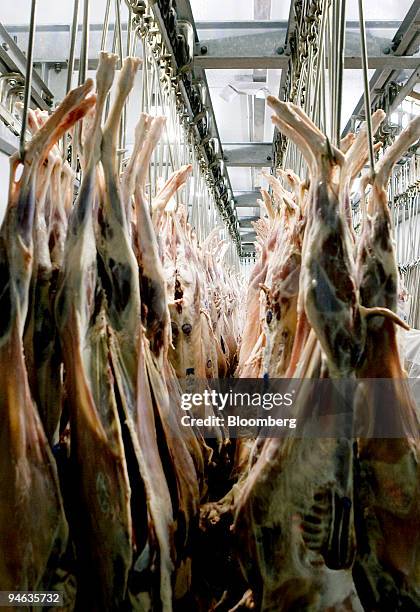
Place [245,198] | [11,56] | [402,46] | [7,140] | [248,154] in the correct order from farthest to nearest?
1. [245,198]
2. [248,154]
3. [11,56]
4. [402,46]
5. [7,140]

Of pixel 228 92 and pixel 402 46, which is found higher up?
pixel 228 92

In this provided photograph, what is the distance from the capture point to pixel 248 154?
4016 mm

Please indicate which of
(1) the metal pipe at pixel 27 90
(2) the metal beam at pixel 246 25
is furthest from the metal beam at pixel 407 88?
(1) the metal pipe at pixel 27 90

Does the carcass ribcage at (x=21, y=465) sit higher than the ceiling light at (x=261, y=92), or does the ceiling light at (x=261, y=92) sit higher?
the ceiling light at (x=261, y=92)

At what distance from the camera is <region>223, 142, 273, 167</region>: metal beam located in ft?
12.9

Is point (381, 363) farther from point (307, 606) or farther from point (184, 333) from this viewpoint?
point (184, 333)

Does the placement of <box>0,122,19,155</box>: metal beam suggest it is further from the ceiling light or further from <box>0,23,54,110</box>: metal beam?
the ceiling light

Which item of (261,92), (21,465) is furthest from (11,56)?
(21,465)

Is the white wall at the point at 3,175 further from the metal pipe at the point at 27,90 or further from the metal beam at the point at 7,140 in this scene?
the metal pipe at the point at 27,90

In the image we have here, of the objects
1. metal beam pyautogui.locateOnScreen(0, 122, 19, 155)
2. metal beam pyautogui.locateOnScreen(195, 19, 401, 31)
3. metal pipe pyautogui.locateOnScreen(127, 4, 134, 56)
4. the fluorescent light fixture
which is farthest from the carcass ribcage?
the fluorescent light fixture

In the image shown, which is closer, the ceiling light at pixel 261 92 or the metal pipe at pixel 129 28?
the metal pipe at pixel 129 28

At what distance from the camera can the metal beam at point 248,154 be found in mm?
3934

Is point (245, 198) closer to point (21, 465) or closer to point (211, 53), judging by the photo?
point (211, 53)

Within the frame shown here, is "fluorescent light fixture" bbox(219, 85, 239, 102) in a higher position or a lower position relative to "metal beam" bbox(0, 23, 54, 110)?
higher
